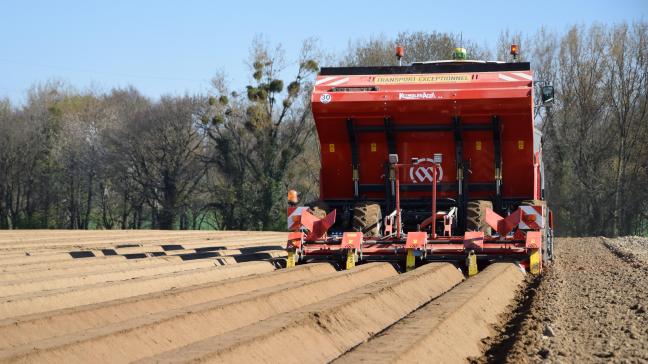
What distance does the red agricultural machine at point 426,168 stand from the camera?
12625 millimetres

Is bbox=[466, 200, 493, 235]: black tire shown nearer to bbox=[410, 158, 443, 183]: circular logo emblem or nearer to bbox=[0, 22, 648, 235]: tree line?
bbox=[410, 158, 443, 183]: circular logo emblem

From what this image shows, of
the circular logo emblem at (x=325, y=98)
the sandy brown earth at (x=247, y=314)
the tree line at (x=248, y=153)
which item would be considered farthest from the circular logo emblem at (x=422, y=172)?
the tree line at (x=248, y=153)

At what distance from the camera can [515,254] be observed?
12375mm

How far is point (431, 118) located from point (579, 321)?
228 inches

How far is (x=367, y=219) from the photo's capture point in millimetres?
13633

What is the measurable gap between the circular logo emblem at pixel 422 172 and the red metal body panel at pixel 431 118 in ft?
0.19

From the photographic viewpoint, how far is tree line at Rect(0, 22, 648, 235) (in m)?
44.6

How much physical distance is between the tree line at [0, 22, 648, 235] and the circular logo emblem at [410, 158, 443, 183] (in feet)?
98.6

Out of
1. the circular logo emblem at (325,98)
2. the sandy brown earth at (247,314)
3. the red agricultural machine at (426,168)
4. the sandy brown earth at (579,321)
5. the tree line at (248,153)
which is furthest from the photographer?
the tree line at (248,153)

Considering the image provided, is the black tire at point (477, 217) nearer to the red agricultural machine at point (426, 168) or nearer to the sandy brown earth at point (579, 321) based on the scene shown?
the red agricultural machine at point (426, 168)

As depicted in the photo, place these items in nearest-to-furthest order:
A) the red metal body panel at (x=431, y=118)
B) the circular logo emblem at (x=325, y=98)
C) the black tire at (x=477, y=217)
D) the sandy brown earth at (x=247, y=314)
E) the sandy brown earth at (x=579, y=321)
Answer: the sandy brown earth at (x=247, y=314) → the sandy brown earth at (x=579, y=321) → the red metal body panel at (x=431, y=118) → the black tire at (x=477, y=217) → the circular logo emblem at (x=325, y=98)

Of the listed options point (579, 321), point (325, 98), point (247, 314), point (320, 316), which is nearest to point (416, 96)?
point (325, 98)

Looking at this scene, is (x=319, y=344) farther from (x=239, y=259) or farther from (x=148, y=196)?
(x=148, y=196)

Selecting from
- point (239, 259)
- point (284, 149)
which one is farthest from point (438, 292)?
point (284, 149)
